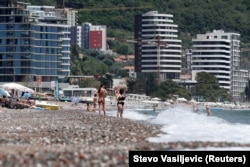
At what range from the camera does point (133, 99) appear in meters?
182

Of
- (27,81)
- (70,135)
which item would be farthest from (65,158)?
(27,81)

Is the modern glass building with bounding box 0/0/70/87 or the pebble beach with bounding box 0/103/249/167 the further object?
the modern glass building with bounding box 0/0/70/87

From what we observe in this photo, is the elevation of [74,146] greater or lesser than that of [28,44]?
lesser

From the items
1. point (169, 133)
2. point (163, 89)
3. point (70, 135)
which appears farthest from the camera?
point (163, 89)

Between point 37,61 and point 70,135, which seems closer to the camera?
point 70,135

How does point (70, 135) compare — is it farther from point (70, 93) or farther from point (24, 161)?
point (70, 93)

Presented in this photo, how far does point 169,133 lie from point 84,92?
14581cm

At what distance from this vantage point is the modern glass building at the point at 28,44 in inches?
6432

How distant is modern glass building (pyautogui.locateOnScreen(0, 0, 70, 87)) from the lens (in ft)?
536

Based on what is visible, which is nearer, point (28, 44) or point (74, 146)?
point (74, 146)

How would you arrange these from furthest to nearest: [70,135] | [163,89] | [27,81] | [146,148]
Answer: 1. [163,89]
2. [27,81]
3. [70,135]
4. [146,148]

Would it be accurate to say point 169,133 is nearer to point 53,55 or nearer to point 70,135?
point 70,135

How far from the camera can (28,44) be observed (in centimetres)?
16450

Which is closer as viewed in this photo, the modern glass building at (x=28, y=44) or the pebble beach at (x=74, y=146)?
the pebble beach at (x=74, y=146)
